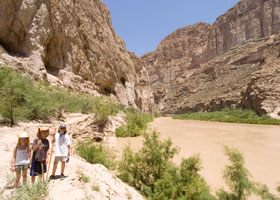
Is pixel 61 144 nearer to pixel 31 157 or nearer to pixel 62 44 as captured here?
pixel 31 157

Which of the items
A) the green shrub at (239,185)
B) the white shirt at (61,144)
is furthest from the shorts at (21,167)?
the green shrub at (239,185)

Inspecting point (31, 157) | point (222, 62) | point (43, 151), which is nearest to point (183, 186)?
point (43, 151)

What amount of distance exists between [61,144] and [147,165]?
6.21 feet

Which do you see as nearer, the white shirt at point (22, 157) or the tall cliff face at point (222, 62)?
the white shirt at point (22, 157)

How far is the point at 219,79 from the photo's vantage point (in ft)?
161

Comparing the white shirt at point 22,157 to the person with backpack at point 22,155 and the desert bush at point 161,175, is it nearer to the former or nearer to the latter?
the person with backpack at point 22,155

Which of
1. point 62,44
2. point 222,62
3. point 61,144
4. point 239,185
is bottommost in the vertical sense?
point 239,185

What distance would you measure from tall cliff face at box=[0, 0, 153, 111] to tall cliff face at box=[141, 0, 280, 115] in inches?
821

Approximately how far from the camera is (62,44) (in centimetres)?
1486

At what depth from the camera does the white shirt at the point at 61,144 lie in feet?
9.02

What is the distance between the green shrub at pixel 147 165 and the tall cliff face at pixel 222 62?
2133 cm

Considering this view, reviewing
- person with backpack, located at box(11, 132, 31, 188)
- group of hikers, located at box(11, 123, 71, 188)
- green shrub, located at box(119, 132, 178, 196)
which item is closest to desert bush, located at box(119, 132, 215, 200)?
green shrub, located at box(119, 132, 178, 196)

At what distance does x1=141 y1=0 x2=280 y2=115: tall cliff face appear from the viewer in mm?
26233

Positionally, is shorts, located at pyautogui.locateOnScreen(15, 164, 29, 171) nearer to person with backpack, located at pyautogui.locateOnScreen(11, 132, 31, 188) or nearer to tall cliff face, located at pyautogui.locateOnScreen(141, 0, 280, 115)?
person with backpack, located at pyautogui.locateOnScreen(11, 132, 31, 188)
